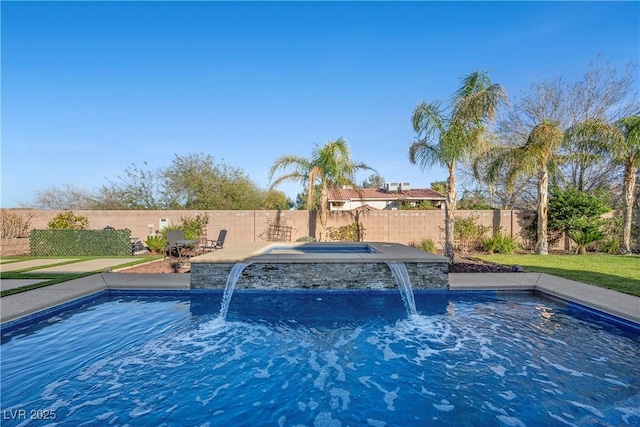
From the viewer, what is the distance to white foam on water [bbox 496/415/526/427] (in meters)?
2.75

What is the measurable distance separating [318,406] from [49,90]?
53.0 ft

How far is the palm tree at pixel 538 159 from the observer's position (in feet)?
36.3

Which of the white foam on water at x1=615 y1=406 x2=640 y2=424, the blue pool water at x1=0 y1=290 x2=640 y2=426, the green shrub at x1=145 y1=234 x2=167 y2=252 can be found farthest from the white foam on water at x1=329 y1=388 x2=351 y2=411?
the green shrub at x1=145 y1=234 x2=167 y2=252

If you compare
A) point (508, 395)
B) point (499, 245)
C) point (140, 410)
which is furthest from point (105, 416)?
point (499, 245)

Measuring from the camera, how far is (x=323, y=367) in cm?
380

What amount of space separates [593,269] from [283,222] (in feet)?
35.8

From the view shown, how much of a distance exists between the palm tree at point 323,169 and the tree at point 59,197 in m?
18.2

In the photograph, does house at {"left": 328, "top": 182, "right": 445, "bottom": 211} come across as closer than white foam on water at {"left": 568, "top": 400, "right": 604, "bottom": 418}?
No

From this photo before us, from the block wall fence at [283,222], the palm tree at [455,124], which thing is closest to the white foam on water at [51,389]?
the palm tree at [455,124]

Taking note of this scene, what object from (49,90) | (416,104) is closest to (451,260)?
(416,104)

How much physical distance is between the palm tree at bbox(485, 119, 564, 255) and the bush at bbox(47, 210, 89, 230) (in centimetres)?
1764

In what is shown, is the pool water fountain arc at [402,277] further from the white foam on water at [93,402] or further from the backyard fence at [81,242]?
the backyard fence at [81,242]

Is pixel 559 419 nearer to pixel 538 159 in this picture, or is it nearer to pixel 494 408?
pixel 494 408

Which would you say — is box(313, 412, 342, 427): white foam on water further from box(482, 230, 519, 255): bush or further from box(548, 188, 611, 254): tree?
box(548, 188, 611, 254): tree
